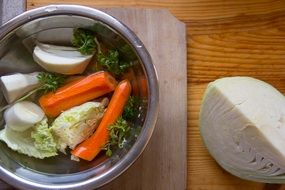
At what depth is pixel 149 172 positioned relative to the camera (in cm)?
112

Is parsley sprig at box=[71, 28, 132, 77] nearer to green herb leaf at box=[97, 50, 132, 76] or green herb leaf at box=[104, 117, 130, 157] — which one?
green herb leaf at box=[97, 50, 132, 76]

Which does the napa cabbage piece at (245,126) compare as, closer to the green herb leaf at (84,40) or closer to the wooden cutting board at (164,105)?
the wooden cutting board at (164,105)

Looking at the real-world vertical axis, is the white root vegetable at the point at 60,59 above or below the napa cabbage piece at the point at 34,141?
above

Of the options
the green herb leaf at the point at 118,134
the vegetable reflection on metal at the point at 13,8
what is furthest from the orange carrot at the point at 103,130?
the vegetable reflection on metal at the point at 13,8

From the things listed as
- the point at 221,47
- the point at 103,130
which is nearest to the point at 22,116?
the point at 103,130

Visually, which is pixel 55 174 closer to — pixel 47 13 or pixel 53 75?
pixel 53 75

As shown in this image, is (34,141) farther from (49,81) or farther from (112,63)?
(112,63)

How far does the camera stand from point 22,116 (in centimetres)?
107

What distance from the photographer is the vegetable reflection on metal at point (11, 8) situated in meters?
1.13

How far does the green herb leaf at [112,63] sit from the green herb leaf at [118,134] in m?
0.11

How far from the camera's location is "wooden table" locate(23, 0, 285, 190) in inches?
45.1

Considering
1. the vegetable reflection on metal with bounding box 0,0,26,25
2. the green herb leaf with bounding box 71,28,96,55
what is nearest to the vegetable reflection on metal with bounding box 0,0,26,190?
the vegetable reflection on metal with bounding box 0,0,26,25

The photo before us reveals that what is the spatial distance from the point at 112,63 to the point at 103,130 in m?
0.14

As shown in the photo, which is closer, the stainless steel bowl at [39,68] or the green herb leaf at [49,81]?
the stainless steel bowl at [39,68]
